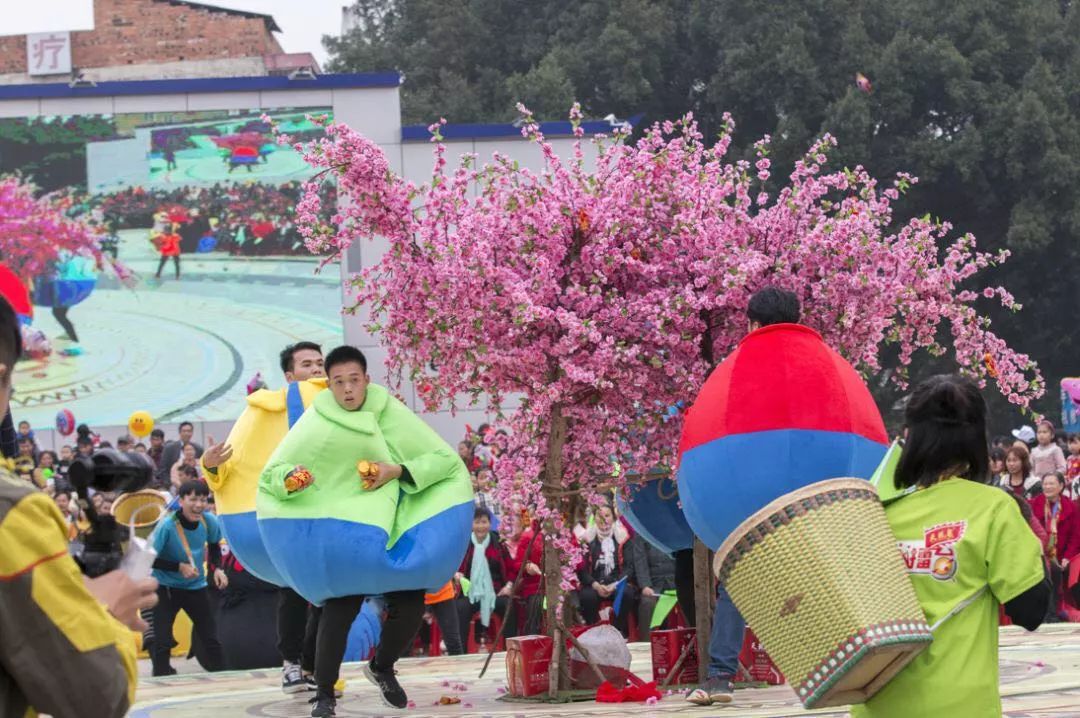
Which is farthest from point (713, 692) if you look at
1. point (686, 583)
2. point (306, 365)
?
point (306, 365)

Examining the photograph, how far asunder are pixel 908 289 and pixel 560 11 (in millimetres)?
38597

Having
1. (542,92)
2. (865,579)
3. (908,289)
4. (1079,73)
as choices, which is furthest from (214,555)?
(1079,73)

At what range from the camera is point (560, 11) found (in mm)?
47250

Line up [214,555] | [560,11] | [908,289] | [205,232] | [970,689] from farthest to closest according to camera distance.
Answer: [560,11], [205,232], [214,555], [908,289], [970,689]

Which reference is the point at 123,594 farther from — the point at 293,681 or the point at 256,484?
the point at 293,681

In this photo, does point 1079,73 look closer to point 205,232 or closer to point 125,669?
point 205,232

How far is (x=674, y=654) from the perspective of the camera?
972 centimetres

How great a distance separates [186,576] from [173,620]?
54cm

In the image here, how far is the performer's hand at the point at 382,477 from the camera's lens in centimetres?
887

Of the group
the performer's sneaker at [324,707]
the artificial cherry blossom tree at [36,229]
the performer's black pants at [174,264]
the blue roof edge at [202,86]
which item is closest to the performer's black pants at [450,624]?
the performer's sneaker at [324,707]

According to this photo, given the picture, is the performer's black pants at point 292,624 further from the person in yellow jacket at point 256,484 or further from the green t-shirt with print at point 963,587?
the green t-shirt with print at point 963,587

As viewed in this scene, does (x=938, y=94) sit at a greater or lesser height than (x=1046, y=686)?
greater

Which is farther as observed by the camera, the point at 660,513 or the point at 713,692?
the point at 660,513

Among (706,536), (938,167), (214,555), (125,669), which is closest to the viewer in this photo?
(125,669)
